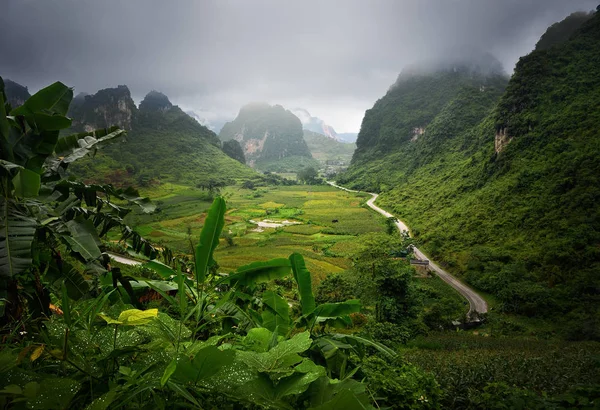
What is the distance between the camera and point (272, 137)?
175500 mm

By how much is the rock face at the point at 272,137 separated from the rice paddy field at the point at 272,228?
110 m

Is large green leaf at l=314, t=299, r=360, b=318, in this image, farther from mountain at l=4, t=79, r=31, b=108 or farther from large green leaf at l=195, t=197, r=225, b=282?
mountain at l=4, t=79, r=31, b=108

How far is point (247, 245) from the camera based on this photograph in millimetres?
29875

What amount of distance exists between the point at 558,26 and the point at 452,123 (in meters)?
30.1

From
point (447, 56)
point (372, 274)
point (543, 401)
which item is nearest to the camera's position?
point (543, 401)

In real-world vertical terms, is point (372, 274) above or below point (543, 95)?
below

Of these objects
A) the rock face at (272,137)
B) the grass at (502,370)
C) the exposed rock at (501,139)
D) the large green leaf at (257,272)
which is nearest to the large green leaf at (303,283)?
the large green leaf at (257,272)

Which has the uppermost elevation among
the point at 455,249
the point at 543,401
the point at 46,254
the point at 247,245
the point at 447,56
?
the point at 447,56

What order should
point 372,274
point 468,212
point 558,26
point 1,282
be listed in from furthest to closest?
point 558,26 < point 468,212 < point 372,274 < point 1,282

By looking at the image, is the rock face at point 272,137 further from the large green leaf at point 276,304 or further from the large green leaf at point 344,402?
the large green leaf at point 344,402

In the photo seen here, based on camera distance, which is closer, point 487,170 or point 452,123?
point 487,170

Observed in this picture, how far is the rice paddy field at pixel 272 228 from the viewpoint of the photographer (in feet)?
87.5

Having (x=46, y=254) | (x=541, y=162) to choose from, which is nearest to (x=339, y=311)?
(x=46, y=254)

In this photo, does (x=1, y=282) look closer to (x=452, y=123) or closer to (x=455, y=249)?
(x=455, y=249)
